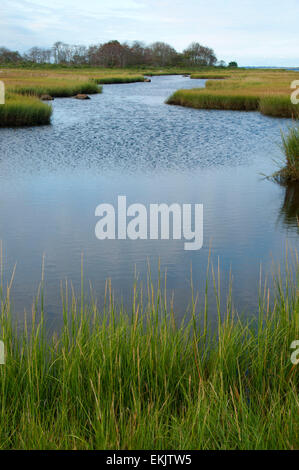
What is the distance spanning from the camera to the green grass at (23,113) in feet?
65.3

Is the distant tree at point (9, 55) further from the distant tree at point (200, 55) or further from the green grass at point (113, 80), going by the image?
the green grass at point (113, 80)

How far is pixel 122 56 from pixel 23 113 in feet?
308

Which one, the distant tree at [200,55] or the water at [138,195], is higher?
the distant tree at [200,55]

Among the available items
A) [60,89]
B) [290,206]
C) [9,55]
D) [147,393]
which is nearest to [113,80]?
[60,89]

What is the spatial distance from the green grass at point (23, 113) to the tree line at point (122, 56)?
3325 inches

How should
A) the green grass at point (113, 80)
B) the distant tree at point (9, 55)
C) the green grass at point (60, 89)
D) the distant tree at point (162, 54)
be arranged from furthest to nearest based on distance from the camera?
the distant tree at point (162, 54)
the distant tree at point (9, 55)
the green grass at point (113, 80)
the green grass at point (60, 89)

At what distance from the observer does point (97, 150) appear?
53.2 feet

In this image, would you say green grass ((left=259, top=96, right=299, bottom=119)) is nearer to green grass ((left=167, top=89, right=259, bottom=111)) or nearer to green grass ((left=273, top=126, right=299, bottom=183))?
green grass ((left=167, top=89, right=259, bottom=111))

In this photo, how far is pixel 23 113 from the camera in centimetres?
2003

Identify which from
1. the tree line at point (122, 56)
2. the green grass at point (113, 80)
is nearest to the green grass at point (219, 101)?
the green grass at point (113, 80)

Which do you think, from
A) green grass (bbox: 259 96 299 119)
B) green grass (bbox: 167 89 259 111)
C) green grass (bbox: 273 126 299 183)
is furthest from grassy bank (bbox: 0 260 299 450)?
green grass (bbox: 167 89 259 111)

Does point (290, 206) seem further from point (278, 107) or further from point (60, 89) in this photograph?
point (60, 89)
